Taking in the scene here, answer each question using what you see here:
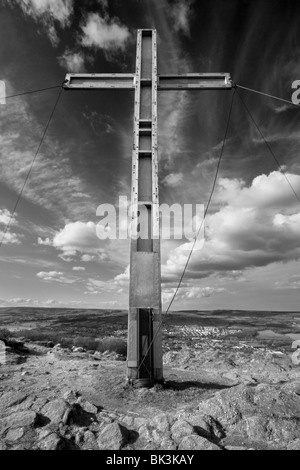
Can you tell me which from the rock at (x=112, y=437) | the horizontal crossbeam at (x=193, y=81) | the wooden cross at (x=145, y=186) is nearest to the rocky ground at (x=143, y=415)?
the rock at (x=112, y=437)

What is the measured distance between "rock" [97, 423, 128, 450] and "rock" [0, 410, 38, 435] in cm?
112

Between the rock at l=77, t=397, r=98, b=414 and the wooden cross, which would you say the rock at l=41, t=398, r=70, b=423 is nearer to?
the rock at l=77, t=397, r=98, b=414

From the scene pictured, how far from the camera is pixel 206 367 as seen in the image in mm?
10086

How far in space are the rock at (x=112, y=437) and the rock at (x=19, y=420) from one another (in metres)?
1.12

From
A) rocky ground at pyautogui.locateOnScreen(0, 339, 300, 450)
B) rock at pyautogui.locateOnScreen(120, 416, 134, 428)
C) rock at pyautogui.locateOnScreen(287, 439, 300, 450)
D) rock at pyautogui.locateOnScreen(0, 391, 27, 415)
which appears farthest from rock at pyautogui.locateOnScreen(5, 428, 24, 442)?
rock at pyautogui.locateOnScreen(287, 439, 300, 450)

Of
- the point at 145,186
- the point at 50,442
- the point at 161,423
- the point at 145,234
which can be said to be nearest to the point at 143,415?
the point at 161,423

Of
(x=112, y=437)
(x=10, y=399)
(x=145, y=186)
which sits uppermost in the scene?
(x=145, y=186)

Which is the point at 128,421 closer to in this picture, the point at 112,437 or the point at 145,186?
the point at 112,437

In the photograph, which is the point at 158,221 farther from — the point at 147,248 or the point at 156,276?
the point at 156,276

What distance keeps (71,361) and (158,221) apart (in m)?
6.38

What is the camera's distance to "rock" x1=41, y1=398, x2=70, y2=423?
14.9 feet

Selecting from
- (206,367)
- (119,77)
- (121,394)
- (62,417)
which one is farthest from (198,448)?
(119,77)

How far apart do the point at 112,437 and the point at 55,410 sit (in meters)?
1.21

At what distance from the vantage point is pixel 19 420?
14.5ft
